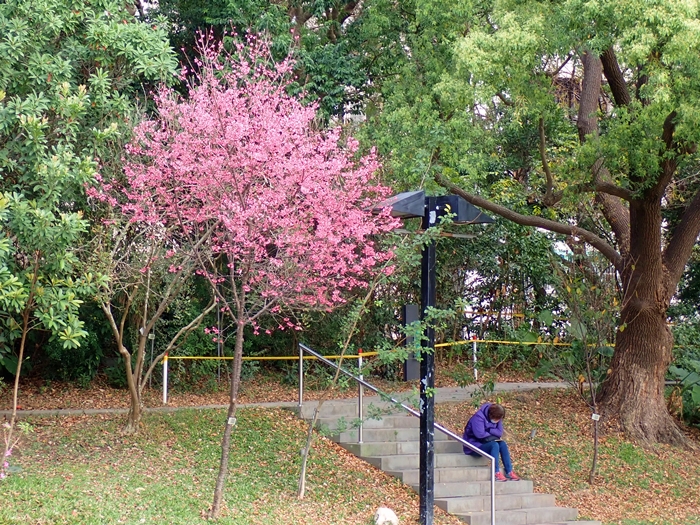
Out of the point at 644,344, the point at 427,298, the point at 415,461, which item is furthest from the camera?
the point at 644,344

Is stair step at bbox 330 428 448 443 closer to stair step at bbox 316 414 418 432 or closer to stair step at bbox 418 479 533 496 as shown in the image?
stair step at bbox 316 414 418 432

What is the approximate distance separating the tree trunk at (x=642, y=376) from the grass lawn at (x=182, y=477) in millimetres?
4932

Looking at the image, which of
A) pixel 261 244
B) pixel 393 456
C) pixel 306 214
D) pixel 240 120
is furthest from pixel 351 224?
pixel 393 456

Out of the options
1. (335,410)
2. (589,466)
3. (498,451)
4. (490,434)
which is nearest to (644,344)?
(589,466)

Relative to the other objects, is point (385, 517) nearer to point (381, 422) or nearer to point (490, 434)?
point (490, 434)

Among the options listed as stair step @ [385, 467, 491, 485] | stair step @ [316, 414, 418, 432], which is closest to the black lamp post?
stair step @ [385, 467, 491, 485]

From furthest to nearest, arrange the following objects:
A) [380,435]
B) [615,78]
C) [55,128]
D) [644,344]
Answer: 1. [644,344]
2. [615,78]
3. [380,435]
4. [55,128]

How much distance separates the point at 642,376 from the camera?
502 inches

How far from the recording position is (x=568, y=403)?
1356 cm

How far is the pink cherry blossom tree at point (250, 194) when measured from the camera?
8.35 m

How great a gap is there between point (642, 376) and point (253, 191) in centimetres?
743

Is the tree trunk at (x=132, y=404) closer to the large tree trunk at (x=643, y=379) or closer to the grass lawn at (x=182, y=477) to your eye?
the grass lawn at (x=182, y=477)

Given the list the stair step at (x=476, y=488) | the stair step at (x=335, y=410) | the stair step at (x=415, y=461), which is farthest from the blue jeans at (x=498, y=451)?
the stair step at (x=335, y=410)

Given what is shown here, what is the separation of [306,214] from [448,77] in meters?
3.47
